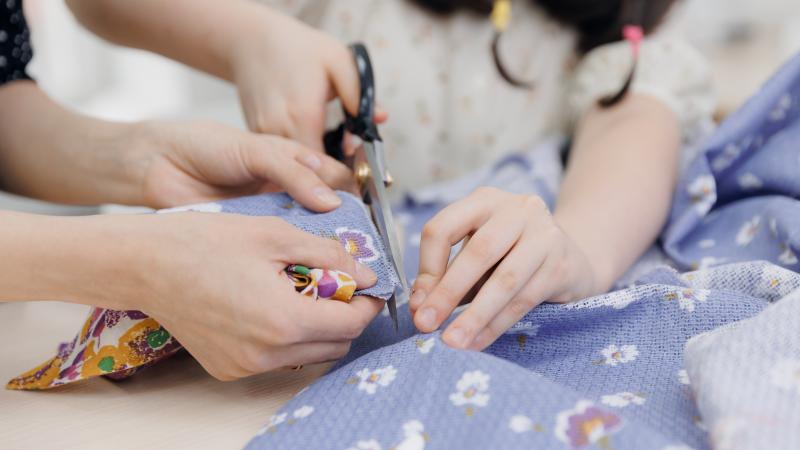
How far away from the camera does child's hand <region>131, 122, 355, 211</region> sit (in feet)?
1.82

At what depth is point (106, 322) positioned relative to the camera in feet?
1.56

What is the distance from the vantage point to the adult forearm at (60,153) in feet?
2.25

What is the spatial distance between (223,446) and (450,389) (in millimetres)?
140

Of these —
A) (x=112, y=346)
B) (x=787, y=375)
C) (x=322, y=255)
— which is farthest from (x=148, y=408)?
(x=787, y=375)

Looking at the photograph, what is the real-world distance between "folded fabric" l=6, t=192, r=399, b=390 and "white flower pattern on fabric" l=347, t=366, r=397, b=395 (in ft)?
0.16

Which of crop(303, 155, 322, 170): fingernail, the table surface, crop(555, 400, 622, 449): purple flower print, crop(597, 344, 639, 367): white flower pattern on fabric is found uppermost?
crop(555, 400, 622, 449): purple flower print

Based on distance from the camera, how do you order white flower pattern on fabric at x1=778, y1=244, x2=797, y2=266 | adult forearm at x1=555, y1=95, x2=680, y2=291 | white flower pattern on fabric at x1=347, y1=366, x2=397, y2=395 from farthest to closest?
adult forearm at x1=555, y1=95, x2=680, y2=291, white flower pattern on fabric at x1=778, y1=244, x2=797, y2=266, white flower pattern on fabric at x1=347, y1=366, x2=397, y2=395

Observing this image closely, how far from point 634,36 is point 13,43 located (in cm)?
71

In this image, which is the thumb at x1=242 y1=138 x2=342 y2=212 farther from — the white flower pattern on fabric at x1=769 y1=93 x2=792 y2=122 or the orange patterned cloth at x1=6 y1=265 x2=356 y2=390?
the white flower pattern on fabric at x1=769 y1=93 x2=792 y2=122

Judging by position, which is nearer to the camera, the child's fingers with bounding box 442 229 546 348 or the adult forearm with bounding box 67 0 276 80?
the child's fingers with bounding box 442 229 546 348

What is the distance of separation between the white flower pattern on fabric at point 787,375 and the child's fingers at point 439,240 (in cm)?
21

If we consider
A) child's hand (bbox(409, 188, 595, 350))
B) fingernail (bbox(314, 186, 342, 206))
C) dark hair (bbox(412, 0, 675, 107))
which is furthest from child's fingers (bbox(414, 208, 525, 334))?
dark hair (bbox(412, 0, 675, 107))

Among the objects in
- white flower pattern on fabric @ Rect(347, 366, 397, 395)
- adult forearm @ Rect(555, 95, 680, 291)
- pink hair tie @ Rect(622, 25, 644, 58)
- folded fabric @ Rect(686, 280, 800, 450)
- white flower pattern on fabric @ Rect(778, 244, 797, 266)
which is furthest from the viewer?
pink hair tie @ Rect(622, 25, 644, 58)

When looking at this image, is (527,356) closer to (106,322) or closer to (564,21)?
(106,322)
